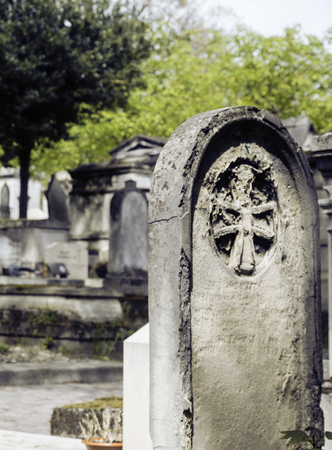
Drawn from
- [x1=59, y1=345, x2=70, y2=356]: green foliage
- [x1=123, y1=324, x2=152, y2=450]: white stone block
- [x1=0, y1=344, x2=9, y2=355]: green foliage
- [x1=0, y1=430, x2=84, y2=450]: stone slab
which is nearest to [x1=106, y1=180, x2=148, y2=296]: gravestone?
[x1=59, y1=345, x2=70, y2=356]: green foliage

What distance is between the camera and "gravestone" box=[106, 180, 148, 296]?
10.6 metres

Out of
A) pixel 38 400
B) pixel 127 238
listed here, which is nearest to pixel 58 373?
pixel 38 400

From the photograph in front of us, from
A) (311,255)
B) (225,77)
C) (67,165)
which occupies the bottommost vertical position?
(311,255)

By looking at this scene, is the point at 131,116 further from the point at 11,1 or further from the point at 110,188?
the point at 110,188

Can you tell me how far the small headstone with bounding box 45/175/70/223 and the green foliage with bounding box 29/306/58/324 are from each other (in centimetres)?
752

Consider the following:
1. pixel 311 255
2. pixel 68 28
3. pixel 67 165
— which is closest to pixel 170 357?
pixel 311 255

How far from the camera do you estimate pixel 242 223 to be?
362 centimetres

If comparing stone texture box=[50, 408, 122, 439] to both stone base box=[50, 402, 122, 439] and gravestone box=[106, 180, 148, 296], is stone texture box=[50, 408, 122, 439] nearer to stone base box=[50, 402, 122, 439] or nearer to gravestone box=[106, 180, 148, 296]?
stone base box=[50, 402, 122, 439]

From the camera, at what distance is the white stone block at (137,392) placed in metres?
3.74

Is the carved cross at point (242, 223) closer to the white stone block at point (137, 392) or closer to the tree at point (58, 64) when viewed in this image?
the white stone block at point (137, 392)

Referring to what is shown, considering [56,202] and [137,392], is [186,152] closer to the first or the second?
[137,392]

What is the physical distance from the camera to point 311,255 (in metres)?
3.93

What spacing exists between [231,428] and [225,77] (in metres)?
22.2

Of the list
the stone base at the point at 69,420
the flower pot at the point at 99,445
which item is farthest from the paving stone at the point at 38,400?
the flower pot at the point at 99,445
